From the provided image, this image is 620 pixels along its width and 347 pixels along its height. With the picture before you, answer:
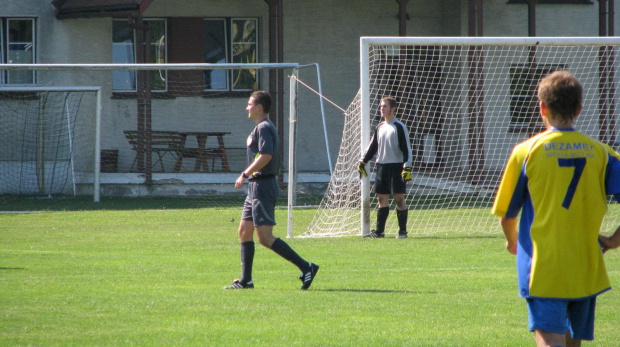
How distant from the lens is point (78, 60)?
2123 cm

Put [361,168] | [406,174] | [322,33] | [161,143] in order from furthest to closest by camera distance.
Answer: [322,33]
[161,143]
[361,168]
[406,174]

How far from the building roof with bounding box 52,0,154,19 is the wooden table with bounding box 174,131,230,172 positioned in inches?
124

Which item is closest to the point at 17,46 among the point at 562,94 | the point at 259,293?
the point at 259,293

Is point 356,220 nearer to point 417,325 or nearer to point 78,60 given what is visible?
point 417,325

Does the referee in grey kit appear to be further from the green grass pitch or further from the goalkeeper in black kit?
the goalkeeper in black kit

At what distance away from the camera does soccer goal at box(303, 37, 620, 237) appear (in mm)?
12734

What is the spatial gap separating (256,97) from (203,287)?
1.87 metres

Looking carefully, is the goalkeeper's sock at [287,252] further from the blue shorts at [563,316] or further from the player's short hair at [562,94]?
the player's short hair at [562,94]

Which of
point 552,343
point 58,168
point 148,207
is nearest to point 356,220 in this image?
point 148,207

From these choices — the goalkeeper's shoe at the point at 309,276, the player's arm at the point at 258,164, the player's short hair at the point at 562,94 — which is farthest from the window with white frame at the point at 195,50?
the player's short hair at the point at 562,94

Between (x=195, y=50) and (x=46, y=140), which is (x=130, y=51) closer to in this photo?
(x=195, y=50)

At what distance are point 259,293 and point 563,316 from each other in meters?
4.23

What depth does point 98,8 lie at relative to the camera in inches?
777

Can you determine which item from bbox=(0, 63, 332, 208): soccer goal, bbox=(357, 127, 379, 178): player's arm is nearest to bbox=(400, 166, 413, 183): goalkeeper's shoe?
bbox=(357, 127, 379, 178): player's arm
